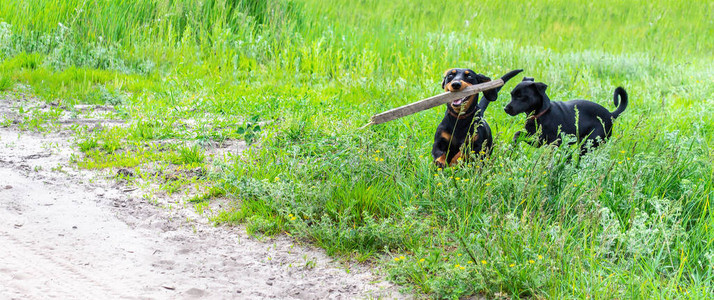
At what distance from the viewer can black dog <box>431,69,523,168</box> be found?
4758mm

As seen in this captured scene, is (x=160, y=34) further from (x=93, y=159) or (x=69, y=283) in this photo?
(x=69, y=283)

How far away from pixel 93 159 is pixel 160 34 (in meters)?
3.92

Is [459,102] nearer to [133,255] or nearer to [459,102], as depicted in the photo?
[459,102]

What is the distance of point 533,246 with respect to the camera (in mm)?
3768

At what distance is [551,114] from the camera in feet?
17.1

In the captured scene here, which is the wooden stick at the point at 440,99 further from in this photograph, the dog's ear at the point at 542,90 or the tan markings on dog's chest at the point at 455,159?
the dog's ear at the point at 542,90

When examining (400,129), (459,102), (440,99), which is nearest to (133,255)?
(440,99)

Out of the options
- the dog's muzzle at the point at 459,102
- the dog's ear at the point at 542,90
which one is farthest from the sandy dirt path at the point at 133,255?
the dog's ear at the point at 542,90

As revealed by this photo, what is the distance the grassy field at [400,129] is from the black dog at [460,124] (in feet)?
0.51

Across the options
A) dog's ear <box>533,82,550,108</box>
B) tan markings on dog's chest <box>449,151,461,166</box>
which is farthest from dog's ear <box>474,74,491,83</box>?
tan markings on dog's chest <box>449,151,461,166</box>

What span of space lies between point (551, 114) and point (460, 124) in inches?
33.9

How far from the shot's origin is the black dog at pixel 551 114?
198 inches

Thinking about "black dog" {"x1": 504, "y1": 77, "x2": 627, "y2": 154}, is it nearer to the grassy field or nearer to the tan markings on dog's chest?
the grassy field

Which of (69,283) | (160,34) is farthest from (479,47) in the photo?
(69,283)
